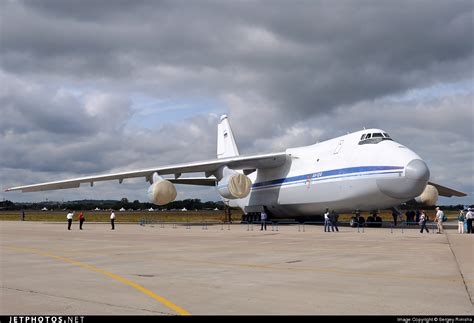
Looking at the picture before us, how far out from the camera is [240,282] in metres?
9.62

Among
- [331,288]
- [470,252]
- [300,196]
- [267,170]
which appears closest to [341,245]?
[470,252]

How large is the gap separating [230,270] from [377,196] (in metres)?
19.0

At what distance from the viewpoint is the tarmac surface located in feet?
23.9

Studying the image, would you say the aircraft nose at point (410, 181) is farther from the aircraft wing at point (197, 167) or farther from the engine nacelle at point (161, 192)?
the engine nacelle at point (161, 192)

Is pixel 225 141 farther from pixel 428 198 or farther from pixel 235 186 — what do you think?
pixel 428 198

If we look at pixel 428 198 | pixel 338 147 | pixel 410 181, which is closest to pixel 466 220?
pixel 410 181

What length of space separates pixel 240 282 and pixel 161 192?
83.9 feet

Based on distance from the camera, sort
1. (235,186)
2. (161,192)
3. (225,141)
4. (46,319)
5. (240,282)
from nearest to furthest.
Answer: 1. (46,319)
2. (240,282)
3. (235,186)
4. (161,192)
5. (225,141)

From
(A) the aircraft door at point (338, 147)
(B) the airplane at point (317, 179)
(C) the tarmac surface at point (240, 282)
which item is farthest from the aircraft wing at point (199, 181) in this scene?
(C) the tarmac surface at point (240, 282)

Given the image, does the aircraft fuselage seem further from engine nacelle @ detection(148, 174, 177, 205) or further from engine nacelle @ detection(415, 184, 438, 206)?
engine nacelle @ detection(415, 184, 438, 206)

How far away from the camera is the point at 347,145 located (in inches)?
1226

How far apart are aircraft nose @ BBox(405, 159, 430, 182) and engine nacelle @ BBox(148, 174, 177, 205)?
1560 cm

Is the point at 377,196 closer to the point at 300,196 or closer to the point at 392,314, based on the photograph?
the point at 300,196

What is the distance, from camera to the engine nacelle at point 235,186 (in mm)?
34250
